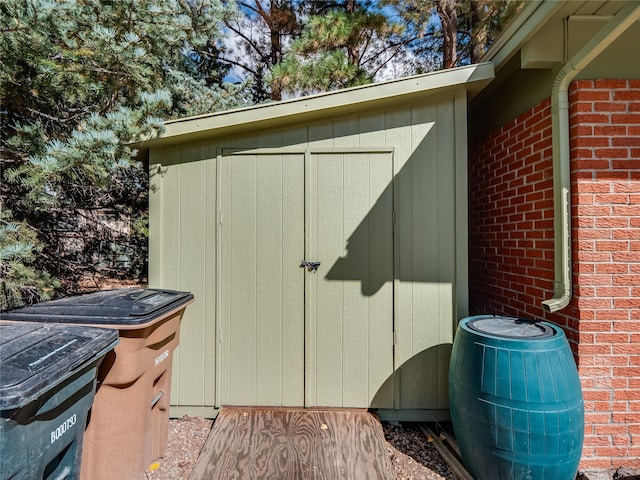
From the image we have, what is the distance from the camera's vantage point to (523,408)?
1782 mm

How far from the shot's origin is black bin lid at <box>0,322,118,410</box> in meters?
1.10

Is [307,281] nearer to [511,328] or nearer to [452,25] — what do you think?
[511,328]

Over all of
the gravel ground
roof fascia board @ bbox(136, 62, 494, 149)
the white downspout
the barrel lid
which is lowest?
the gravel ground

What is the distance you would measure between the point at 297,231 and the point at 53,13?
2.27 m

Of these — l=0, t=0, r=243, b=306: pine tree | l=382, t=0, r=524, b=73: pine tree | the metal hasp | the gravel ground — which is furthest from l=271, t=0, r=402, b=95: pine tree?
the gravel ground

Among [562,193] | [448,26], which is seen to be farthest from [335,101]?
[448,26]

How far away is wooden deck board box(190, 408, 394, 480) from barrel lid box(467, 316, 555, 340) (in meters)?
1.04

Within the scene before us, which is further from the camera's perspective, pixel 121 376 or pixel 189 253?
pixel 189 253

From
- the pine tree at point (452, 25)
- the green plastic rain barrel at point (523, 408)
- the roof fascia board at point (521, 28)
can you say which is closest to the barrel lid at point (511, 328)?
the green plastic rain barrel at point (523, 408)

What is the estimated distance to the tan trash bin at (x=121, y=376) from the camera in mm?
1705

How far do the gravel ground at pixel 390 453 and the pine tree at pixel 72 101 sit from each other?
5.75 feet

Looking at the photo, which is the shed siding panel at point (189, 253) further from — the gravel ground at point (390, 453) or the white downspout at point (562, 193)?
the white downspout at point (562, 193)

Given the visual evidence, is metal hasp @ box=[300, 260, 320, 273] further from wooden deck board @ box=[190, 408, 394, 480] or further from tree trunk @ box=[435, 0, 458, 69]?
tree trunk @ box=[435, 0, 458, 69]

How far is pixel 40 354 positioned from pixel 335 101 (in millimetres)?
2238
